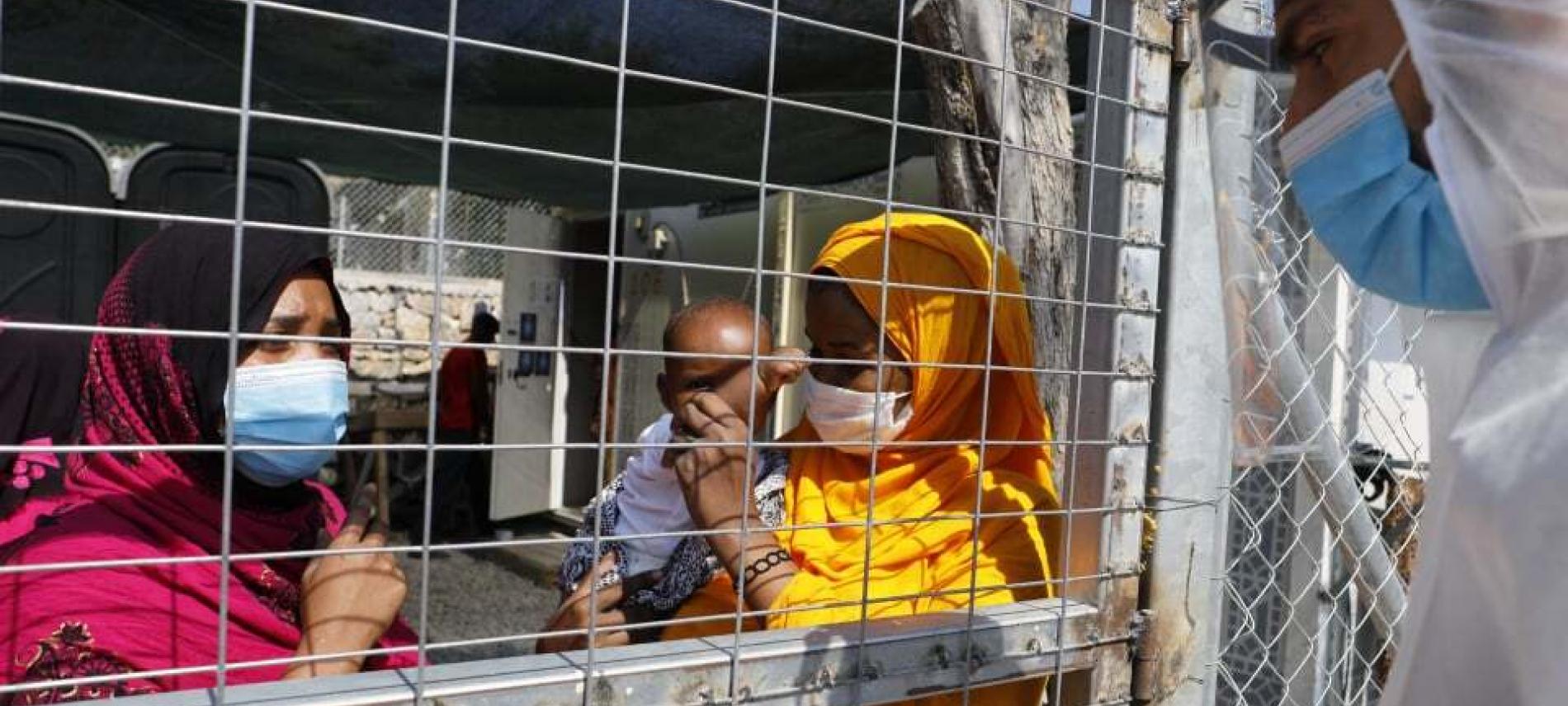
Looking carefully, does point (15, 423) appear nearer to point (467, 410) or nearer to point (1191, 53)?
point (1191, 53)

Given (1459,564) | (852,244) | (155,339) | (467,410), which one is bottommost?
(467,410)

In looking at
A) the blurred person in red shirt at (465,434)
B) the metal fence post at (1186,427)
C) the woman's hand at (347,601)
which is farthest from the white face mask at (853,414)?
the blurred person in red shirt at (465,434)

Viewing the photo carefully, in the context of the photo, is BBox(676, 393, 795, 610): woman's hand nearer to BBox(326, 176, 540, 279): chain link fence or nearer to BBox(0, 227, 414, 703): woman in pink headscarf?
BBox(0, 227, 414, 703): woman in pink headscarf

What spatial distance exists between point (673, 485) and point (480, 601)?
504 cm

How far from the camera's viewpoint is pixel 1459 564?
2.96ft

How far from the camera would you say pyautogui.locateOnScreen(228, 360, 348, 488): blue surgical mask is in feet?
4.64

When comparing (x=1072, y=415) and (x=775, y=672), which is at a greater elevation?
(x=1072, y=415)

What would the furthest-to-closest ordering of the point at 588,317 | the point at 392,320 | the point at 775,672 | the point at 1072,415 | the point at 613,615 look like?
1. the point at 392,320
2. the point at 588,317
3. the point at 613,615
4. the point at 1072,415
5. the point at 775,672

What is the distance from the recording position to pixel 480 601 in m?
6.48

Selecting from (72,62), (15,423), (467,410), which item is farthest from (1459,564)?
(467,410)

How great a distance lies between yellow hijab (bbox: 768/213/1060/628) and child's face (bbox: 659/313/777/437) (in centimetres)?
18

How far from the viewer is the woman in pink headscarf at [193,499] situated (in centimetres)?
139

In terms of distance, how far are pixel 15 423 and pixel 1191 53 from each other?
2.67m

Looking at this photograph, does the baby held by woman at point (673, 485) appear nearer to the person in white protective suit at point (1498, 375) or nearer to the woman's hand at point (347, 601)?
the woman's hand at point (347, 601)
